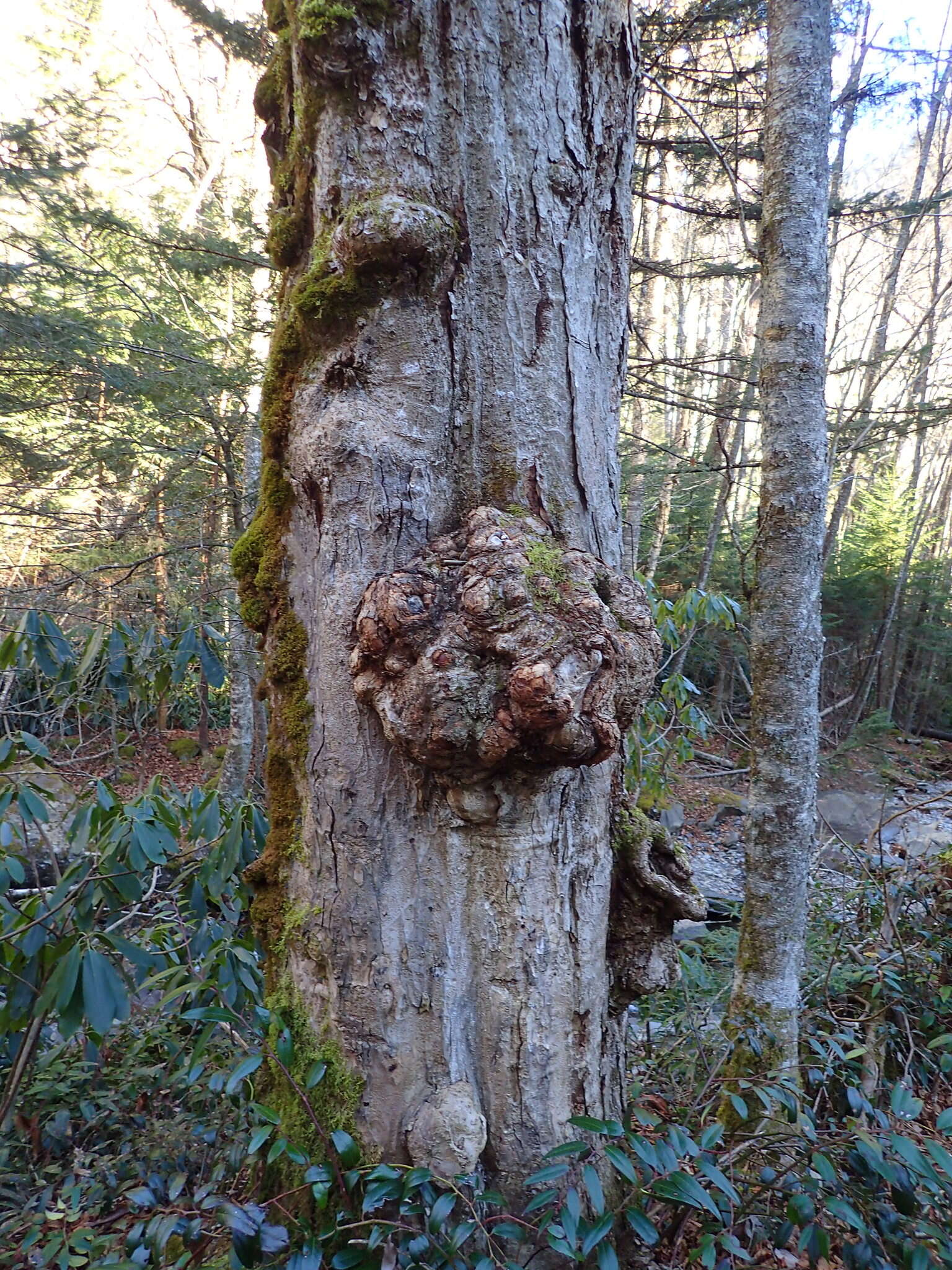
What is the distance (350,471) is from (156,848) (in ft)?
4.58

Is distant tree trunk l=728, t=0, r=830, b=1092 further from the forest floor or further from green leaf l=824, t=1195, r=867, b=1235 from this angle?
the forest floor

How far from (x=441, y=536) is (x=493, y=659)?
270mm

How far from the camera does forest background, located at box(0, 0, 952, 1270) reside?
2.08 m

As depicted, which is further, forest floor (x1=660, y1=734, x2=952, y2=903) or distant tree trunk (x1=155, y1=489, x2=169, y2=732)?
forest floor (x1=660, y1=734, x2=952, y2=903)

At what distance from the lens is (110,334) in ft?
20.5

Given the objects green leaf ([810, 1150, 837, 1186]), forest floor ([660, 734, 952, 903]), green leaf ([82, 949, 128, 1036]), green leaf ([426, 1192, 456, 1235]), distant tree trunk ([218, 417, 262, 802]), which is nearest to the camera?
green leaf ([426, 1192, 456, 1235])

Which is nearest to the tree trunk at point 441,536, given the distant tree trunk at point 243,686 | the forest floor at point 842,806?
the forest floor at point 842,806

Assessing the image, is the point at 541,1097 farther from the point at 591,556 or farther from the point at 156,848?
the point at 156,848

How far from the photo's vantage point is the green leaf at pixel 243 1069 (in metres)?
1.27

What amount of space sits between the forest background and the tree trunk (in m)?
0.22

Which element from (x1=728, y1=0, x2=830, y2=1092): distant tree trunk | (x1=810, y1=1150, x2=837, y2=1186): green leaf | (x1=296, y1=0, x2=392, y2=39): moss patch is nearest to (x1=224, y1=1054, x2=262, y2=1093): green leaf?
(x1=810, y1=1150, x2=837, y2=1186): green leaf

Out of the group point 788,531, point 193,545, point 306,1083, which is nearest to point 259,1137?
point 306,1083

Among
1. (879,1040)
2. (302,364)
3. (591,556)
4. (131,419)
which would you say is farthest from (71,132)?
(879,1040)

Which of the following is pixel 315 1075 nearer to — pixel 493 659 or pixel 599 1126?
pixel 599 1126
